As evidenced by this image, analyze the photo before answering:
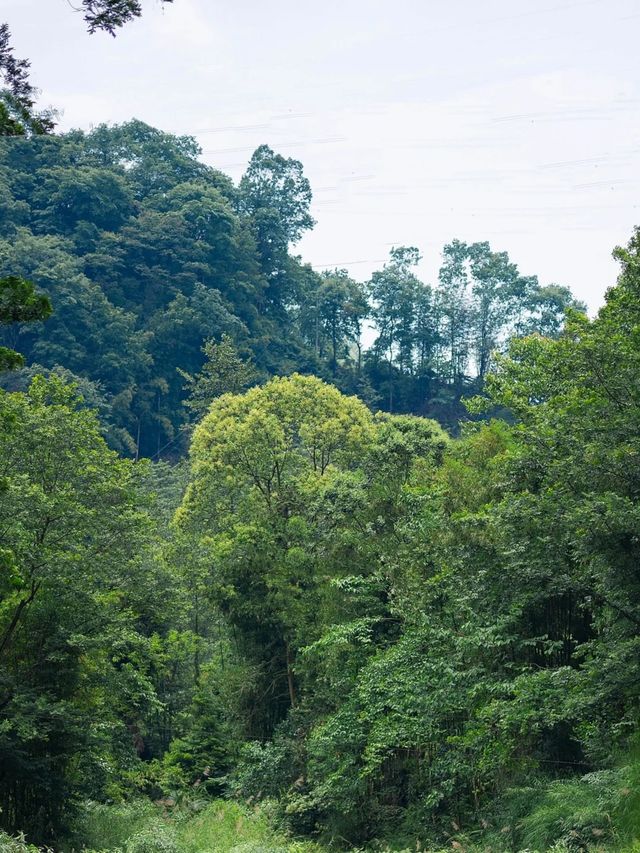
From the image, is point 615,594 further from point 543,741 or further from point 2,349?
point 2,349

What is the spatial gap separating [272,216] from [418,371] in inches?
722

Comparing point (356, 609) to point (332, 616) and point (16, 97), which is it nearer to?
point (332, 616)

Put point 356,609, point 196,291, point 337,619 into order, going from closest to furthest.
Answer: point 356,609
point 337,619
point 196,291

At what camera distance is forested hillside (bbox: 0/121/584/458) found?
72.9m

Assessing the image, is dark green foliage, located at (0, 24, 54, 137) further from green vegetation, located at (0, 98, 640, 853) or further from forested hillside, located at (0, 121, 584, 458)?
forested hillside, located at (0, 121, 584, 458)

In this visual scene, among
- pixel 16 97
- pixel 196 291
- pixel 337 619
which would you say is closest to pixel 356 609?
pixel 337 619

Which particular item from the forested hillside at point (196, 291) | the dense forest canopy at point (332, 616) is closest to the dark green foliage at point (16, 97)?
the dense forest canopy at point (332, 616)

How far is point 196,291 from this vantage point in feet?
257

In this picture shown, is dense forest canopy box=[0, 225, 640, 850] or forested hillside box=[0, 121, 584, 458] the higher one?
forested hillside box=[0, 121, 584, 458]

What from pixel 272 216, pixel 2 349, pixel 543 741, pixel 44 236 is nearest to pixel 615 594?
pixel 543 741

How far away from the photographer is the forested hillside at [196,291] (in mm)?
72875

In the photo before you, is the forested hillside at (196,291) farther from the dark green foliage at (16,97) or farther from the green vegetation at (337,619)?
the dark green foliage at (16,97)

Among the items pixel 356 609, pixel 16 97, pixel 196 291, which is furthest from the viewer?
pixel 196 291

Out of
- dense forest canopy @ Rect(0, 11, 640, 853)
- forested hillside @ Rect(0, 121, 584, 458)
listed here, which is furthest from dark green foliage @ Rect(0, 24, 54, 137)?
forested hillside @ Rect(0, 121, 584, 458)
